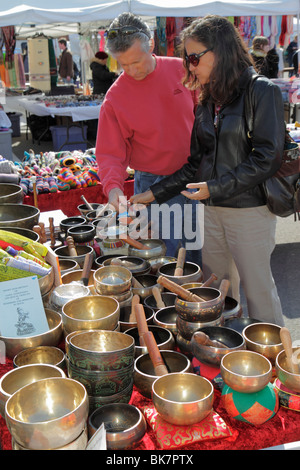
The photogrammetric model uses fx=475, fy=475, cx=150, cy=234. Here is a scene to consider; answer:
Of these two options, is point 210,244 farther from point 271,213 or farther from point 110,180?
point 110,180

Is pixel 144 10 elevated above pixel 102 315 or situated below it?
above

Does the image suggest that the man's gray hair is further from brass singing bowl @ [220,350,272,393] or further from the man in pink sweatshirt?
brass singing bowl @ [220,350,272,393]

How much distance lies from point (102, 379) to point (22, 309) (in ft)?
1.30

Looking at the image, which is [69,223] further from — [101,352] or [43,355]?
[101,352]

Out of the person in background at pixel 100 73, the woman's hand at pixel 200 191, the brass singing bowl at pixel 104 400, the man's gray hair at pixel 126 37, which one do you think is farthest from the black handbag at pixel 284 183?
the person in background at pixel 100 73

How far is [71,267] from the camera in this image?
1.92 meters

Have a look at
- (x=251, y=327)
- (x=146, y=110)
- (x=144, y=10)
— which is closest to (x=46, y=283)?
(x=251, y=327)

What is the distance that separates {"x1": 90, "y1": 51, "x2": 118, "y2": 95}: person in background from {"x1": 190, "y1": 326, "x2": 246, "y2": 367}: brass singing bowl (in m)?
8.28

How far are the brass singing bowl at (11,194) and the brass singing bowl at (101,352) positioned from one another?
1.02 m

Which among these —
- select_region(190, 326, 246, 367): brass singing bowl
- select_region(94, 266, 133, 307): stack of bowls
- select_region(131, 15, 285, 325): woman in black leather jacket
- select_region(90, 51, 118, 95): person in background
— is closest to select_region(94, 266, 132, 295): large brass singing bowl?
select_region(94, 266, 133, 307): stack of bowls

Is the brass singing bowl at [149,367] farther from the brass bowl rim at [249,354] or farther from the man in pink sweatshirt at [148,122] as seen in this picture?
the man in pink sweatshirt at [148,122]
